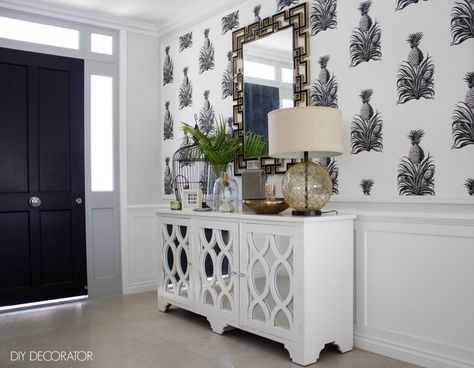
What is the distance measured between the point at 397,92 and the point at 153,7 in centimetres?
242

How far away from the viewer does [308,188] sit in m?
2.63

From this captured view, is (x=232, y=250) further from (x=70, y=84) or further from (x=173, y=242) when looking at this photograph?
(x=70, y=84)

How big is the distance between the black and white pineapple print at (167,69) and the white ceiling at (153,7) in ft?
0.98

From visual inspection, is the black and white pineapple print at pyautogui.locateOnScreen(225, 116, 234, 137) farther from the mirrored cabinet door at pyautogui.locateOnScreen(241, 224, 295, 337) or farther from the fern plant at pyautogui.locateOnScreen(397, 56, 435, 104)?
the fern plant at pyautogui.locateOnScreen(397, 56, 435, 104)

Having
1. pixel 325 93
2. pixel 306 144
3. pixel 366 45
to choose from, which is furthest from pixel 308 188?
pixel 366 45

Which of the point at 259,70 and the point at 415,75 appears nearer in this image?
the point at 415,75

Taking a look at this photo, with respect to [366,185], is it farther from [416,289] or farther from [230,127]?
[230,127]

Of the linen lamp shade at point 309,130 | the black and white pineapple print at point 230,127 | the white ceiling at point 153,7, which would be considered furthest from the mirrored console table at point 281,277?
the white ceiling at point 153,7

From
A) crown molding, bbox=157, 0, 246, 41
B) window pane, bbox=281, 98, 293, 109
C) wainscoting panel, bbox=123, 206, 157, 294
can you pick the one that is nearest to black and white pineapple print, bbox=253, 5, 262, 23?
crown molding, bbox=157, 0, 246, 41

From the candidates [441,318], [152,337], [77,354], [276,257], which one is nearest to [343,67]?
[276,257]

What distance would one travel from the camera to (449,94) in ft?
7.67

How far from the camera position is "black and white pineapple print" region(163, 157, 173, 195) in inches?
176

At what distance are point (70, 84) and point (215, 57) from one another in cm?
131

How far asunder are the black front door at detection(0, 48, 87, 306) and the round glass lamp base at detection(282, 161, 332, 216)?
2.24 m
